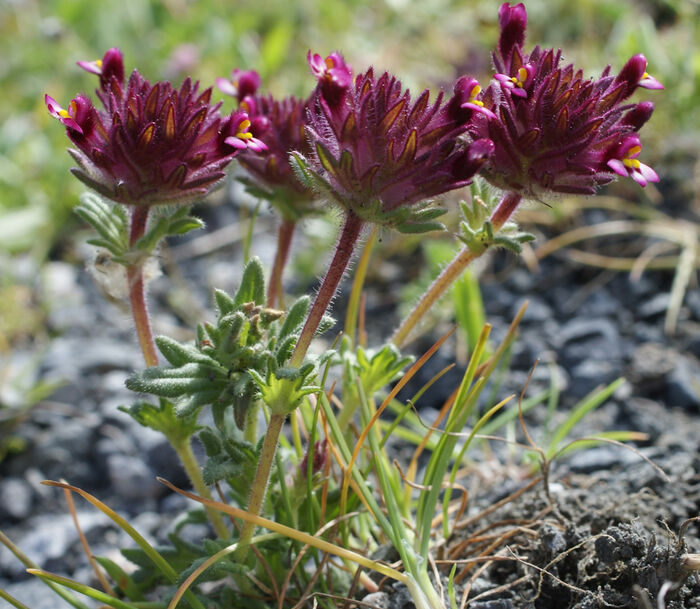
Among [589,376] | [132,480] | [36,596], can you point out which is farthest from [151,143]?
[589,376]

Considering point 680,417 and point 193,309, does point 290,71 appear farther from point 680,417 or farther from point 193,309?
point 680,417

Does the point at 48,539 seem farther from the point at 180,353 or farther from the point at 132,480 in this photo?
the point at 180,353

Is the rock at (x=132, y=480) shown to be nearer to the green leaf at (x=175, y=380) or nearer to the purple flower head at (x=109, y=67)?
the green leaf at (x=175, y=380)

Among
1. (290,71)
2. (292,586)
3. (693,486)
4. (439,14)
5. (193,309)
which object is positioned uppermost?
(439,14)

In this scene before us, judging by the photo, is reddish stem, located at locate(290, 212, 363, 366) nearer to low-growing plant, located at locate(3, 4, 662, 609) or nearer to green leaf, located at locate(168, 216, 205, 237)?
low-growing plant, located at locate(3, 4, 662, 609)

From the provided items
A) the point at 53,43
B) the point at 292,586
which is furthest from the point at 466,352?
the point at 53,43

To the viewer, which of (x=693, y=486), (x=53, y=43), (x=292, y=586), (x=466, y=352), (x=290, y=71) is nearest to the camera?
(x=292, y=586)
